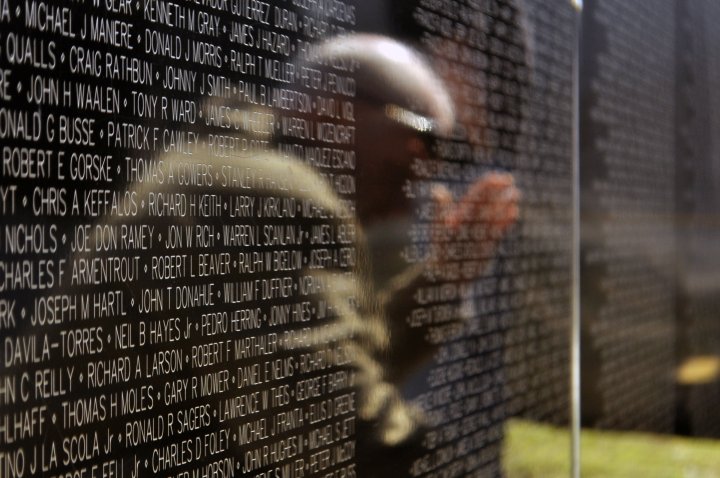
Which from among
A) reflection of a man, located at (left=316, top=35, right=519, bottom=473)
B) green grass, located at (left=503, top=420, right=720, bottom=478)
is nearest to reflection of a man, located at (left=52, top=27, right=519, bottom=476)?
reflection of a man, located at (left=316, top=35, right=519, bottom=473)

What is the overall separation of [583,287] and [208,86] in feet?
3.08

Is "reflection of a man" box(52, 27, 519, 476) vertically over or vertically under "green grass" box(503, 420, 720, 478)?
over

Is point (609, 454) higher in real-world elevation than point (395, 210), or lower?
lower

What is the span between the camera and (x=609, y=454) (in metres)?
1.58

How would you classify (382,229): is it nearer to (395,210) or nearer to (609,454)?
(395,210)

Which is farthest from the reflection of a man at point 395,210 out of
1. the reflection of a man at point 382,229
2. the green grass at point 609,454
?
the green grass at point 609,454

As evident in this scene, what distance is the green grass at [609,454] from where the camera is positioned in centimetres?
131

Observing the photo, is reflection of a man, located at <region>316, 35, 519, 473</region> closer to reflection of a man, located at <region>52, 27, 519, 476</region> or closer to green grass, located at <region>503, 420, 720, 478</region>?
reflection of a man, located at <region>52, 27, 519, 476</region>

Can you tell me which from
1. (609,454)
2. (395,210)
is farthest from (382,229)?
(609,454)

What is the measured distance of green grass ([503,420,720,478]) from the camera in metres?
1.31

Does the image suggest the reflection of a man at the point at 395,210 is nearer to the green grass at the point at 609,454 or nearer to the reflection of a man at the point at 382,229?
the reflection of a man at the point at 382,229

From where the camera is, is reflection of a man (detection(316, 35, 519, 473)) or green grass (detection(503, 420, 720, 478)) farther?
green grass (detection(503, 420, 720, 478))

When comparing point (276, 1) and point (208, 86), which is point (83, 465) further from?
point (276, 1)

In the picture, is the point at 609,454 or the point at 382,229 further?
the point at 609,454
